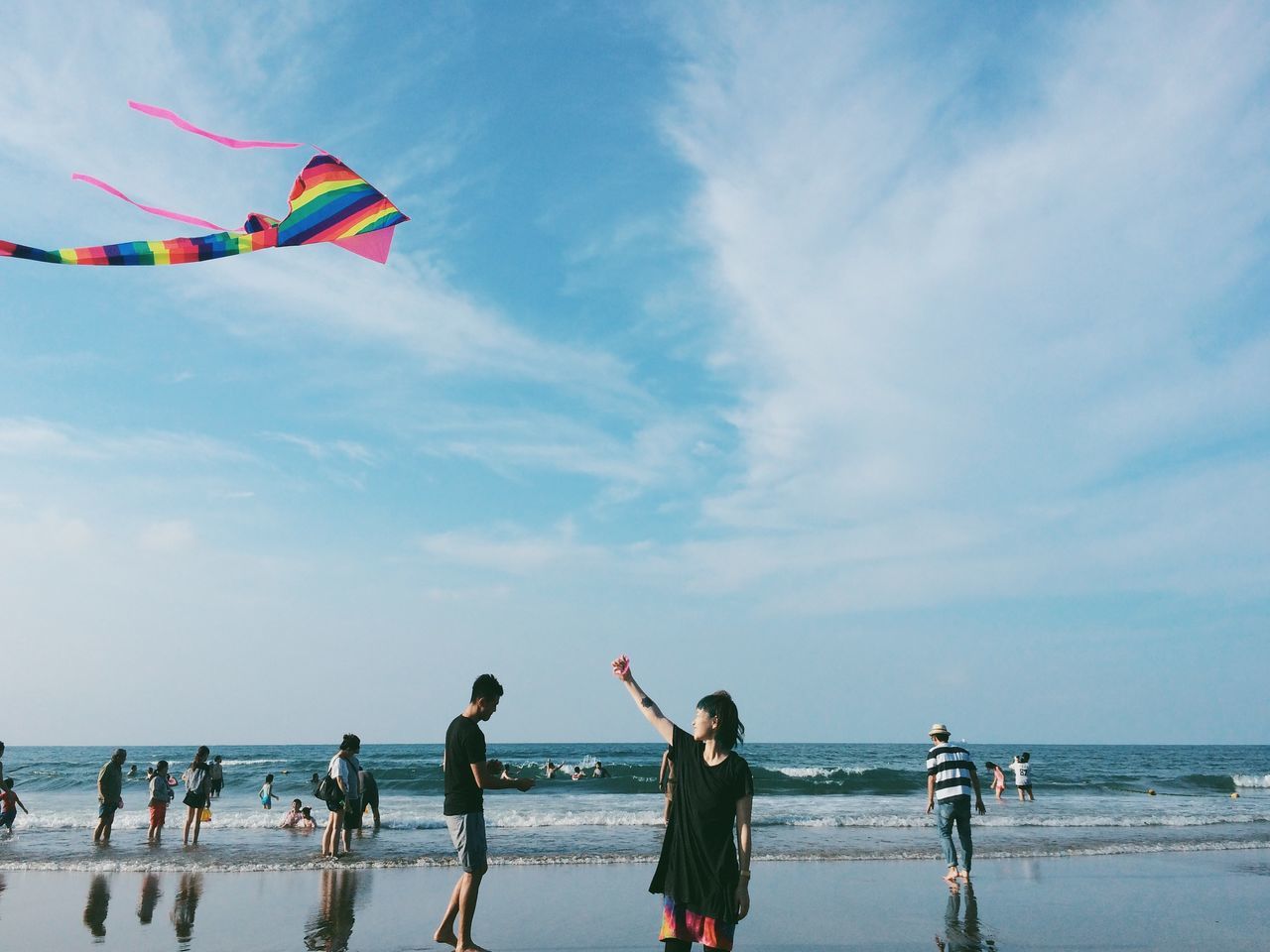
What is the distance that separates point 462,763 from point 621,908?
12.4 ft

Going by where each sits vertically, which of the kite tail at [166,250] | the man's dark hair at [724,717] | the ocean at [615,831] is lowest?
the ocean at [615,831]

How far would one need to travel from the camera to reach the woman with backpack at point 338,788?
1177cm

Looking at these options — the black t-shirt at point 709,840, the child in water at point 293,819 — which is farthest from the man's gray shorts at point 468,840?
the child in water at point 293,819

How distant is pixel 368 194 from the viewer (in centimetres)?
555

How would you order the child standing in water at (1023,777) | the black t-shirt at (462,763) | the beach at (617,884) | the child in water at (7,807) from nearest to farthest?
the black t-shirt at (462,763)
the beach at (617,884)
the child in water at (7,807)
the child standing in water at (1023,777)

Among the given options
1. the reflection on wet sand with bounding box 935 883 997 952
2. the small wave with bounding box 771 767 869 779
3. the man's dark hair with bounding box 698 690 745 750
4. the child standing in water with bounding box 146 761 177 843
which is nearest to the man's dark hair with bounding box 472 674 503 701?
the man's dark hair with bounding box 698 690 745 750

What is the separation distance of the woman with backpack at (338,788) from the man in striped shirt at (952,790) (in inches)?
292

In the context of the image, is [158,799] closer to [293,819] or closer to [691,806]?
[293,819]

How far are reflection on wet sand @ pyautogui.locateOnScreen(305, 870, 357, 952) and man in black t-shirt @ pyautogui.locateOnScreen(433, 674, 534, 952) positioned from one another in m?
1.74

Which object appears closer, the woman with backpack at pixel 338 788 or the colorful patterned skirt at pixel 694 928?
the colorful patterned skirt at pixel 694 928

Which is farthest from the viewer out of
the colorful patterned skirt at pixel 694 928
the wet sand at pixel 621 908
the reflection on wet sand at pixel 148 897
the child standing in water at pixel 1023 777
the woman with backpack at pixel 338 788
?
the child standing in water at pixel 1023 777

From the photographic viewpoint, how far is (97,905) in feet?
29.6

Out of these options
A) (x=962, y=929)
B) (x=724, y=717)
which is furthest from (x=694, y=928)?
(x=962, y=929)

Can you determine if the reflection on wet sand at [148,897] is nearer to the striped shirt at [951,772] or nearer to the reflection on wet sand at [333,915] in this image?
the reflection on wet sand at [333,915]
